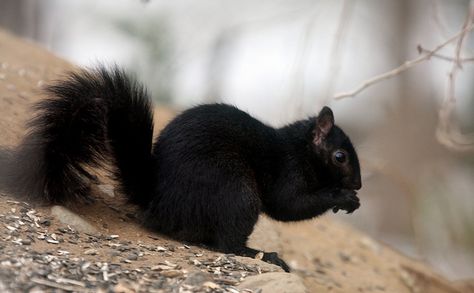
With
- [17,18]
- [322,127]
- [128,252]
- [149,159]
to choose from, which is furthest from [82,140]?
[17,18]

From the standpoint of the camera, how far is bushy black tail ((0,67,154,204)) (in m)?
3.33

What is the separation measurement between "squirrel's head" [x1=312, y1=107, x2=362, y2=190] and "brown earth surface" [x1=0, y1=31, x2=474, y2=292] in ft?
2.18

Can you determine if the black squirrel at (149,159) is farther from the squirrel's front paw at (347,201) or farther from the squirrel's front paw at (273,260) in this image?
the squirrel's front paw at (347,201)

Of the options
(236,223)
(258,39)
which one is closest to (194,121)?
(236,223)

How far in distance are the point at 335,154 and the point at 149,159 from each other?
3.49 ft

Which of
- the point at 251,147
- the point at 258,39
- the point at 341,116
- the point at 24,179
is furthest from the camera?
the point at 341,116

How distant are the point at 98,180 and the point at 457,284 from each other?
2.84 m

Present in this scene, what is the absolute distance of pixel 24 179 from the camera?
340 cm

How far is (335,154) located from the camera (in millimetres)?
4035

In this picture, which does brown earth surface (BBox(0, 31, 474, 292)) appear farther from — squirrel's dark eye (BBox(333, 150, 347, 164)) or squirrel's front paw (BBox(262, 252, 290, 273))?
squirrel's dark eye (BBox(333, 150, 347, 164))

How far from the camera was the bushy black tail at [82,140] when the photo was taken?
3330 millimetres

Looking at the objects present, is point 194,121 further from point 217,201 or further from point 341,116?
point 341,116

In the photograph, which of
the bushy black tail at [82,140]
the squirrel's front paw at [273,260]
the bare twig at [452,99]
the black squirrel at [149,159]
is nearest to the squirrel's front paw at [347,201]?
the black squirrel at [149,159]

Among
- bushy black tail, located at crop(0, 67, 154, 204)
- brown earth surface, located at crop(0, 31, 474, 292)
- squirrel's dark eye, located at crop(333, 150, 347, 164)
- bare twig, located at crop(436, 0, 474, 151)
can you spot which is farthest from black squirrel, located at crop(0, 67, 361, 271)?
bare twig, located at crop(436, 0, 474, 151)
